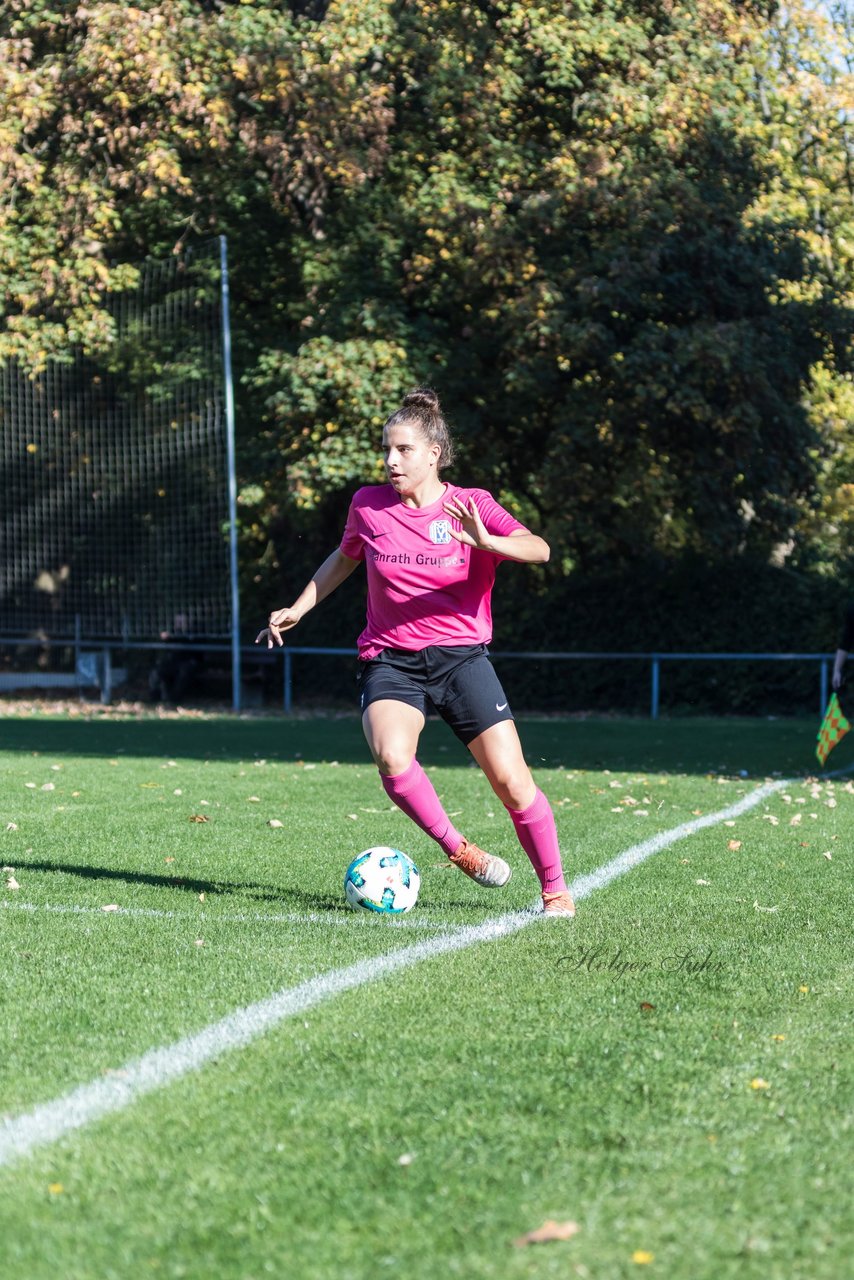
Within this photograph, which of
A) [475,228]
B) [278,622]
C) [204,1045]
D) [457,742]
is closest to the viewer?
[204,1045]

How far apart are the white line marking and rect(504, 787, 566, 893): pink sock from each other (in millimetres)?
160

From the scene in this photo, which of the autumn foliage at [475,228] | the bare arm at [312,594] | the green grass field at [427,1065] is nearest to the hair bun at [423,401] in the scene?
the bare arm at [312,594]

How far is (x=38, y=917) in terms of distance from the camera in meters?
5.71

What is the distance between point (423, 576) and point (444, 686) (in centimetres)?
44

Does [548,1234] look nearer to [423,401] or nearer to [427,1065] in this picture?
[427,1065]

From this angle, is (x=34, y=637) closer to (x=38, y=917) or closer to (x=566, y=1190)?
(x=38, y=917)

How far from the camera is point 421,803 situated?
19.4ft

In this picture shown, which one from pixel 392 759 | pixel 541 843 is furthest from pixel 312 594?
pixel 541 843

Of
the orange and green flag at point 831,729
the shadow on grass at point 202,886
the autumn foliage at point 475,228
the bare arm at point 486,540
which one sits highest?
the autumn foliage at point 475,228

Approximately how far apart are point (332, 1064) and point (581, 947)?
170 centimetres

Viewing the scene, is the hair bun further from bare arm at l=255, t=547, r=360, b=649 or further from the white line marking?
the white line marking

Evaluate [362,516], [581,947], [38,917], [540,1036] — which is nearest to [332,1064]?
[540,1036]

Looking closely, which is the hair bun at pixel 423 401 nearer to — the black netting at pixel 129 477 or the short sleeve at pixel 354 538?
the short sleeve at pixel 354 538

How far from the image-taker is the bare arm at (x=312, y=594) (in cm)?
603
